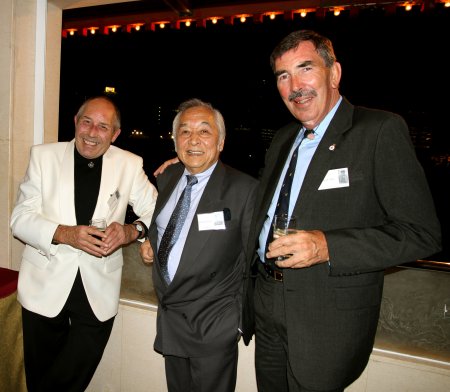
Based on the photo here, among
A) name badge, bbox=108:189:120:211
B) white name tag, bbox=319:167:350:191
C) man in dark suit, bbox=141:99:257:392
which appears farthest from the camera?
name badge, bbox=108:189:120:211

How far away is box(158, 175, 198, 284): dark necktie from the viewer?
6.24 ft

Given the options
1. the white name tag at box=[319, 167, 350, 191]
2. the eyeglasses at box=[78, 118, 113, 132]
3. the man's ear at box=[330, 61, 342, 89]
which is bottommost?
the white name tag at box=[319, 167, 350, 191]

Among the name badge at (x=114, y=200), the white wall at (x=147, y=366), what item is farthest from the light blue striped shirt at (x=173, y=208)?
the white wall at (x=147, y=366)

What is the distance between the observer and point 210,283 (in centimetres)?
183

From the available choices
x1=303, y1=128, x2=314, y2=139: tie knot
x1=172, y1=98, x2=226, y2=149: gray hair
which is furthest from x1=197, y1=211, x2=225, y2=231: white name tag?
x1=303, y1=128, x2=314, y2=139: tie knot

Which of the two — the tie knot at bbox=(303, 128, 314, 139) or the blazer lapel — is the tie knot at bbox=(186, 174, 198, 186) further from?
the tie knot at bbox=(303, 128, 314, 139)

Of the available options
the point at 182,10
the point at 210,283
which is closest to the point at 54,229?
the point at 210,283

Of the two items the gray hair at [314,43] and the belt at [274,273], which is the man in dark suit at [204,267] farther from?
the gray hair at [314,43]

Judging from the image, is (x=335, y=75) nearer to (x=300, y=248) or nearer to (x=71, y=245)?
(x=300, y=248)

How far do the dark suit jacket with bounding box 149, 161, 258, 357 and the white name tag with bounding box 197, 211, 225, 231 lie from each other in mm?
23

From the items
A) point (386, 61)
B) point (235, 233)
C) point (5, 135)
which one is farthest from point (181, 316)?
point (386, 61)

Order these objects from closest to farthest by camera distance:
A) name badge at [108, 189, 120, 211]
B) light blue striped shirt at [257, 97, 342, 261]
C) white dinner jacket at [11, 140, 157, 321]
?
light blue striped shirt at [257, 97, 342, 261] < white dinner jacket at [11, 140, 157, 321] < name badge at [108, 189, 120, 211]

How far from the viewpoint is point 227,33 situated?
10039 mm

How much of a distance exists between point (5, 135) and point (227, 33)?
28.7ft
